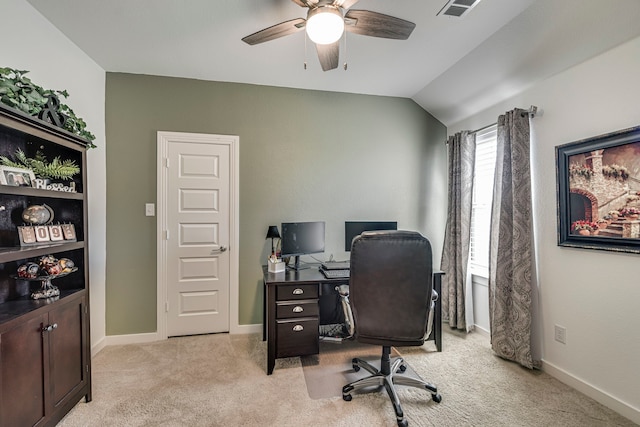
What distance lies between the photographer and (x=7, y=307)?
1.59 metres

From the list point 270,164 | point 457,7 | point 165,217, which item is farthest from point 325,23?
point 165,217

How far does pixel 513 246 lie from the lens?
2.51 meters

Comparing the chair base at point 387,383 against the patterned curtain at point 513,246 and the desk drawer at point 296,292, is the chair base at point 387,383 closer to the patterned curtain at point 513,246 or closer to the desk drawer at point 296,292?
the desk drawer at point 296,292

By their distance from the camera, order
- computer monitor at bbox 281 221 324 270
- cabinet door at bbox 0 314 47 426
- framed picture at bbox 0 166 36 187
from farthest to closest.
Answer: computer monitor at bbox 281 221 324 270, framed picture at bbox 0 166 36 187, cabinet door at bbox 0 314 47 426

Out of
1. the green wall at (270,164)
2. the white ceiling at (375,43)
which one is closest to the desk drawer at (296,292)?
the green wall at (270,164)

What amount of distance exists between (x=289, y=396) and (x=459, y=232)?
2409mm

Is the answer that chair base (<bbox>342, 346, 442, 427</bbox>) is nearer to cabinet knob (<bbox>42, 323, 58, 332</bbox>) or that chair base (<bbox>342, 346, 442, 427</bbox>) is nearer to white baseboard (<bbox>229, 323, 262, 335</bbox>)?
white baseboard (<bbox>229, 323, 262, 335</bbox>)

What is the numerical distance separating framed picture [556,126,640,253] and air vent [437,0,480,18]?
1.27 metres

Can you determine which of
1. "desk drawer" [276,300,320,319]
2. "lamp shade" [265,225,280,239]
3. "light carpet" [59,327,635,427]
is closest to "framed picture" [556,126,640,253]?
"light carpet" [59,327,635,427]

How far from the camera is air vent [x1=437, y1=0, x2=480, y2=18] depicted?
185 cm

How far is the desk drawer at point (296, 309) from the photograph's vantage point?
2.40 m

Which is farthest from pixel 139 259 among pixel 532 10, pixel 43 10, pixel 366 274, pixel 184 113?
pixel 532 10

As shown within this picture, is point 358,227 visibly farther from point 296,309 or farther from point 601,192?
point 601,192

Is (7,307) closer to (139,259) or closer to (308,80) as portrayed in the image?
(139,259)
